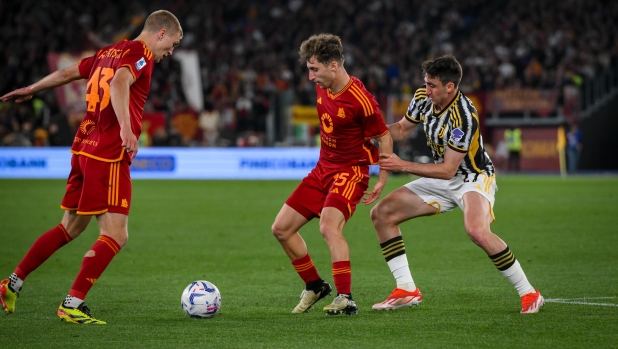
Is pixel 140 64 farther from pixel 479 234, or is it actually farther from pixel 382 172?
pixel 479 234

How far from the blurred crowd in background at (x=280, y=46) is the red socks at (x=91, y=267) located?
72.9 feet

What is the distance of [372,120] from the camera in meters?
6.95

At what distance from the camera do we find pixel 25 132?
28.0 m

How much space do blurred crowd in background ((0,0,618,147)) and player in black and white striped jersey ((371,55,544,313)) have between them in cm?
2182

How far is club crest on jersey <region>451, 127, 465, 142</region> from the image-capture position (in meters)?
6.91

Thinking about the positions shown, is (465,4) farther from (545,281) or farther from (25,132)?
(545,281)

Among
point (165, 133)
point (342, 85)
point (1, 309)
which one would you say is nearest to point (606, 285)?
point (342, 85)

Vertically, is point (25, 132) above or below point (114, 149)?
above

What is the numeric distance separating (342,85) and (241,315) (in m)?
1.95

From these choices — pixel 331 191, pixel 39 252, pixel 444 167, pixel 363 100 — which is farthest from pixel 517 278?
pixel 39 252

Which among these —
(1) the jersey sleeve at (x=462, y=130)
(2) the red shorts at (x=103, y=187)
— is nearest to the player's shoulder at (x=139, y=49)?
(2) the red shorts at (x=103, y=187)

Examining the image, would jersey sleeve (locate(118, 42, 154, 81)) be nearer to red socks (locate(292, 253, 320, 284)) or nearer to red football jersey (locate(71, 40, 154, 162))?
red football jersey (locate(71, 40, 154, 162))

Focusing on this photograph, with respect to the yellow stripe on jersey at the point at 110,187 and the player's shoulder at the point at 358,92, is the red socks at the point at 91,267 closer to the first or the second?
the yellow stripe on jersey at the point at 110,187

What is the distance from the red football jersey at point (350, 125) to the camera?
22.7ft
